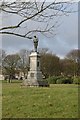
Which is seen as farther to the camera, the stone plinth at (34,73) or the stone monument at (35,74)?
the stone plinth at (34,73)

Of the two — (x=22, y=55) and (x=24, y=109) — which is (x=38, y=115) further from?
(x=22, y=55)

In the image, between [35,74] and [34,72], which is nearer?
[35,74]

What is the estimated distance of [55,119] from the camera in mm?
9023

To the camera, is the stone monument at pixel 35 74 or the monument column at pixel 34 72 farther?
the monument column at pixel 34 72

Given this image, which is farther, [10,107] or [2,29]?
[10,107]

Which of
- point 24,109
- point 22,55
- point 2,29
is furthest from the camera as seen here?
point 22,55

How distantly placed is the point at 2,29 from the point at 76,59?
227ft

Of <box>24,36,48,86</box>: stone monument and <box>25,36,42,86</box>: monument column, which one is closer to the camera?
<box>24,36,48,86</box>: stone monument

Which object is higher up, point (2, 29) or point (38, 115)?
point (2, 29)

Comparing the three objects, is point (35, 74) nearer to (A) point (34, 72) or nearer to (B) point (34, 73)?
(B) point (34, 73)

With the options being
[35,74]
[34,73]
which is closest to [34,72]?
[34,73]

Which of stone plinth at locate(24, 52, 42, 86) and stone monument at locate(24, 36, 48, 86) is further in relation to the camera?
stone plinth at locate(24, 52, 42, 86)

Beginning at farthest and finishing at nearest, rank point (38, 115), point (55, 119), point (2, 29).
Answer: point (38, 115), point (55, 119), point (2, 29)

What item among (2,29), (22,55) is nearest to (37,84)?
(2,29)
